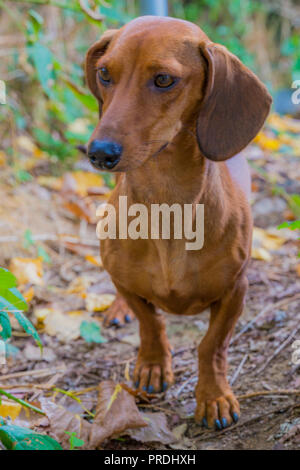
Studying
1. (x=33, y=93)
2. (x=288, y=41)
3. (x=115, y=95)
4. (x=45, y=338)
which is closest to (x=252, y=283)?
(x=45, y=338)

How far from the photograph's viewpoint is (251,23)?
6430mm

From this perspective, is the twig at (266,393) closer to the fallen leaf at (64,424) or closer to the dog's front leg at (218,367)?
the dog's front leg at (218,367)

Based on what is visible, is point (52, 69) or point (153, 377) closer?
point (153, 377)

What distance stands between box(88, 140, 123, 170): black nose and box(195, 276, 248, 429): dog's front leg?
66cm

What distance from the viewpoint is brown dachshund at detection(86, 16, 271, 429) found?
160 centimetres

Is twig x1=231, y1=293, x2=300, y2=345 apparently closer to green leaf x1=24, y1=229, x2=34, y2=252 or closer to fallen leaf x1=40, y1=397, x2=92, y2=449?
fallen leaf x1=40, y1=397, x2=92, y2=449

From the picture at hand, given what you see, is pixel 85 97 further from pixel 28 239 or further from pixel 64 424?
pixel 64 424

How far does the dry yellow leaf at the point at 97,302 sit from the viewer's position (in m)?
2.76

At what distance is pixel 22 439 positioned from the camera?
1369 mm

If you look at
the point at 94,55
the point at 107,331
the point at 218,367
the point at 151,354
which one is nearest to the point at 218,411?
the point at 218,367

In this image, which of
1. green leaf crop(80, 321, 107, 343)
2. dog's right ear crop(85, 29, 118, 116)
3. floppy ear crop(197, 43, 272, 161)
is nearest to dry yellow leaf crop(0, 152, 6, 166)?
green leaf crop(80, 321, 107, 343)

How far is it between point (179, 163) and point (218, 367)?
0.71 metres
